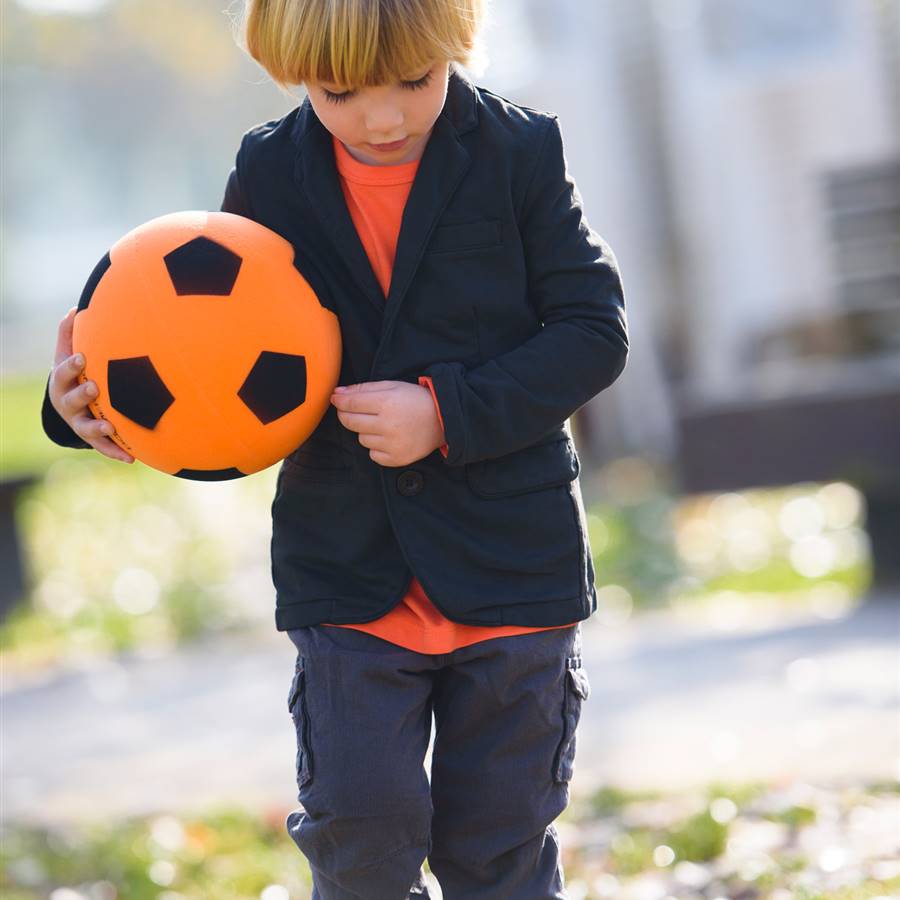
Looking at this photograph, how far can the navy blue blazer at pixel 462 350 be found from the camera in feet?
7.49

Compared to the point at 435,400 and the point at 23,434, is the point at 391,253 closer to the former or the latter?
the point at 435,400

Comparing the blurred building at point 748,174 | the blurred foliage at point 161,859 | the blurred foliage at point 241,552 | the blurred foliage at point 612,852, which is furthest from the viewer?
the blurred building at point 748,174

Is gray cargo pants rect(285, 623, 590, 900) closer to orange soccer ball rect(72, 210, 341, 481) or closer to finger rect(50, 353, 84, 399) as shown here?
orange soccer ball rect(72, 210, 341, 481)

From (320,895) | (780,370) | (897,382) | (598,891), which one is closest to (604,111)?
(780,370)

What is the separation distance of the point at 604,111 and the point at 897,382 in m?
6.27

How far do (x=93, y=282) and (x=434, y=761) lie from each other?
0.94 metres

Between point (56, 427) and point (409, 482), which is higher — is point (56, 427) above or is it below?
above

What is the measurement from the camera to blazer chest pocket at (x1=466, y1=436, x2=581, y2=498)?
234 centimetres

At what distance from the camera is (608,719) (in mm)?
4539

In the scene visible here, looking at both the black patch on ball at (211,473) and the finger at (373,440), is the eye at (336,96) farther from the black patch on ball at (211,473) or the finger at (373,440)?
the black patch on ball at (211,473)

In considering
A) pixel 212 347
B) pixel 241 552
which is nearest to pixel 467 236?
pixel 212 347

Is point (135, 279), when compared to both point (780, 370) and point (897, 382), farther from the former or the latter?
point (780, 370)

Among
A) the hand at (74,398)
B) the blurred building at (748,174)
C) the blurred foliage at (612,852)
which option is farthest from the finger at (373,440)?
the blurred building at (748,174)

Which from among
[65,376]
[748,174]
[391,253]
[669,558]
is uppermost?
[748,174]
